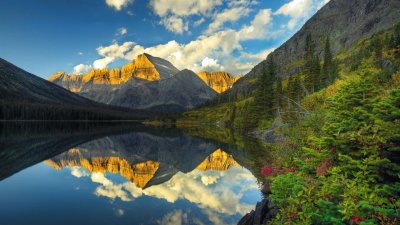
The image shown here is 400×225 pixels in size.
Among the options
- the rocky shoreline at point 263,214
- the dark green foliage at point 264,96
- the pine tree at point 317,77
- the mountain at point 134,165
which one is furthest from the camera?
the pine tree at point 317,77

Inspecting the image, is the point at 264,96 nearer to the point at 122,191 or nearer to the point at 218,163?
the point at 218,163

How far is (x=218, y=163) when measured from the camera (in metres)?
45.5

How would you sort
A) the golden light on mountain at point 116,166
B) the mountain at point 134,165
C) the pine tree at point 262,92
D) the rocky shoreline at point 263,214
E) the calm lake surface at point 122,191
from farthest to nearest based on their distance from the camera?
the pine tree at point 262,92 < the mountain at point 134,165 < the golden light on mountain at point 116,166 < the calm lake surface at point 122,191 < the rocky shoreline at point 263,214

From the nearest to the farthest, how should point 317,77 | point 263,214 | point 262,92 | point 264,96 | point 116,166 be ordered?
point 263,214 < point 116,166 < point 264,96 < point 262,92 < point 317,77

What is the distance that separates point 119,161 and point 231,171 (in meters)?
21.5

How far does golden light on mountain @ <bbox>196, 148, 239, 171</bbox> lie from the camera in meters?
42.3

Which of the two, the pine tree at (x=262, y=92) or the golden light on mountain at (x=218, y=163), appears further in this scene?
the pine tree at (x=262, y=92)

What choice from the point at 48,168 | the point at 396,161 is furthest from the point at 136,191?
the point at 396,161

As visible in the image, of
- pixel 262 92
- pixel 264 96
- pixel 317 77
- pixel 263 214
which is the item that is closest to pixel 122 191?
pixel 263 214

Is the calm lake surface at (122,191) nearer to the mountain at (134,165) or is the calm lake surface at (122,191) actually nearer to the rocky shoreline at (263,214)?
the mountain at (134,165)

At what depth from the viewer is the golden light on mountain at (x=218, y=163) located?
42312 mm

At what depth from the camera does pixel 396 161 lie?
1030 cm

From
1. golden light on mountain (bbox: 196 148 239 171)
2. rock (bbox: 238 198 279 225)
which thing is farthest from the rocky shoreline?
golden light on mountain (bbox: 196 148 239 171)

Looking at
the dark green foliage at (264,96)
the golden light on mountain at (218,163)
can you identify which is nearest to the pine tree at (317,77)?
the dark green foliage at (264,96)
